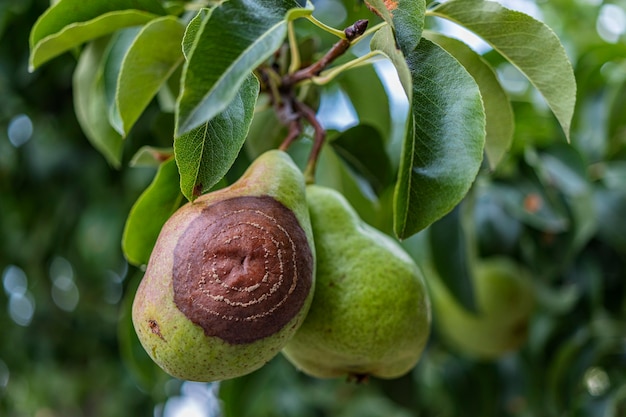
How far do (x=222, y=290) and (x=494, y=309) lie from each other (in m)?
1.03

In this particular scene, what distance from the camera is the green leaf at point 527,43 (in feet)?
2.20

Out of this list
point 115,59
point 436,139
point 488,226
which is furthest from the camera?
point 488,226

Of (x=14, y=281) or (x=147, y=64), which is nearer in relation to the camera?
(x=147, y=64)

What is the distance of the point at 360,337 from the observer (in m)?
0.68

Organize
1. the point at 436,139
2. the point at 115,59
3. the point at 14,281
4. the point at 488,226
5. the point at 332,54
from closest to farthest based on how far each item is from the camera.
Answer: the point at 436,139, the point at 332,54, the point at 115,59, the point at 488,226, the point at 14,281

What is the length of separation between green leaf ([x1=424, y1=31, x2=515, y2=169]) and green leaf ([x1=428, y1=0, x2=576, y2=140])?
4cm

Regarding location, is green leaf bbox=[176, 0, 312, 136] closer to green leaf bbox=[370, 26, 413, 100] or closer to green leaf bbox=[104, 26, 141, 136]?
green leaf bbox=[370, 26, 413, 100]

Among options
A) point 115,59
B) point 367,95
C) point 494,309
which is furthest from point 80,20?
point 494,309

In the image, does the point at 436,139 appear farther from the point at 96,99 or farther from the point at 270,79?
the point at 96,99

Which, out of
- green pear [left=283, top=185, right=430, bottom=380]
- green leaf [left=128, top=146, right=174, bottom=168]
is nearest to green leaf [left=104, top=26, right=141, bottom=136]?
green leaf [left=128, top=146, right=174, bottom=168]

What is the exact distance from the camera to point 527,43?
691mm

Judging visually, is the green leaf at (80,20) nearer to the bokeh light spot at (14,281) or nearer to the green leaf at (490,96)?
the green leaf at (490,96)


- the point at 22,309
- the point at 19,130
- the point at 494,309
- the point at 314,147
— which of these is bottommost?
the point at 22,309

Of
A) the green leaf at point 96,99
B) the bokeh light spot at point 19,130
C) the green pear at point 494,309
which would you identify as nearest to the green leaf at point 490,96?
the green leaf at point 96,99
